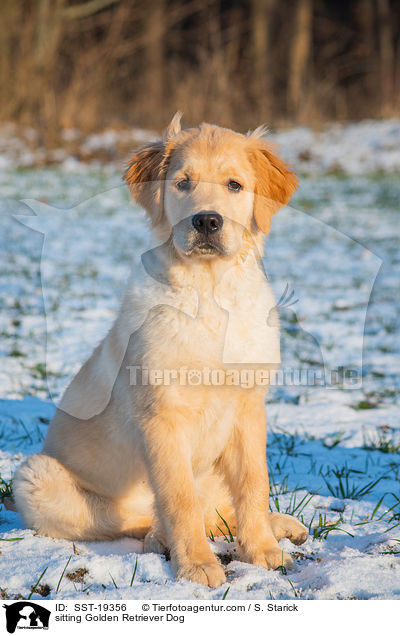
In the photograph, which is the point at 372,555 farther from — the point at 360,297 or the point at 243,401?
the point at 360,297

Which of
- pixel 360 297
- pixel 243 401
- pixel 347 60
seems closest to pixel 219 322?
pixel 243 401

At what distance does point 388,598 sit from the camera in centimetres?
214

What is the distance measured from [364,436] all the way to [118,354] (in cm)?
173

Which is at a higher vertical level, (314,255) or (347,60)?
(347,60)

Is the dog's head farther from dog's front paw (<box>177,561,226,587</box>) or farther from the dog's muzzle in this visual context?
dog's front paw (<box>177,561,226,587</box>)

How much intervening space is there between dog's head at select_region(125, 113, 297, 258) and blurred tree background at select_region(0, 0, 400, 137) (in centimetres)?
1285

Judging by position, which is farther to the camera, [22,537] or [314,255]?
[314,255]

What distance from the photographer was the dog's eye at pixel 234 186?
2.89 metres

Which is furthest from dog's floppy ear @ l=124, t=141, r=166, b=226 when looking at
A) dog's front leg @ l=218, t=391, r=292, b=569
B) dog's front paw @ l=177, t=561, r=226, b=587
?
dog's front paw @ l=177, t=561, r=226, b=587

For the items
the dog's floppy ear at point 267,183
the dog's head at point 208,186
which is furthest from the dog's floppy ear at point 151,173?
the dog's floppy ear at point 267,183

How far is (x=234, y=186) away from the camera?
2902mm
